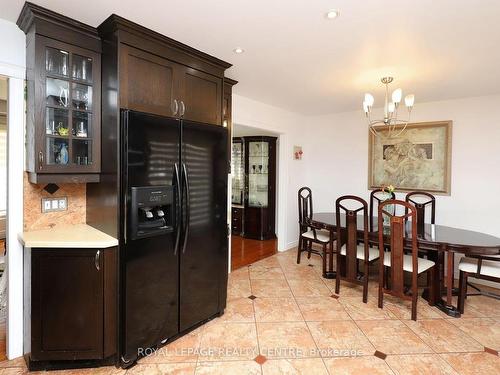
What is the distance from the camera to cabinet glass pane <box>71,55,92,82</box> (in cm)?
202

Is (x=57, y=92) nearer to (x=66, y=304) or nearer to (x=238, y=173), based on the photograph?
(x=66, y=304)

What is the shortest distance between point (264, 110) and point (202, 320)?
300 cm

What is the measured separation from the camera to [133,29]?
6.48 ft

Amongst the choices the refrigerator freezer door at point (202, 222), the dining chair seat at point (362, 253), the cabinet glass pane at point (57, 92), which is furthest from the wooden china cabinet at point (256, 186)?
the cabinet glass pane at point (57, 92)

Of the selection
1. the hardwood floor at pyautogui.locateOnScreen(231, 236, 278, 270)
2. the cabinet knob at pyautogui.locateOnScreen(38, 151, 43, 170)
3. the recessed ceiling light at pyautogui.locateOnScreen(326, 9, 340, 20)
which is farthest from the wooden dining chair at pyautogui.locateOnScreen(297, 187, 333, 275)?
the cabinet knob at pyautogui.locateOnScreen(38, 151, 43, 170)

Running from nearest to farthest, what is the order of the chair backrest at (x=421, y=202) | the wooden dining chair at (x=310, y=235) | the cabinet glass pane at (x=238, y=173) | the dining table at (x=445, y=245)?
the dining table at (x=445, y=245) → the chair backrest at (x=421, y=202) → the wooden dining chair at (x=310, y=235) → the cabinet glass pane at (x=238, y=173)

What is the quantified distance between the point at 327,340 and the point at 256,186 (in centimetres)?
380

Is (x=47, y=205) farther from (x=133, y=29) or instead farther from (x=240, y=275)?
(x=240, y=275)

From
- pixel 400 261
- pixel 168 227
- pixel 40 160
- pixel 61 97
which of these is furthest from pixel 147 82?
pixel 400 261

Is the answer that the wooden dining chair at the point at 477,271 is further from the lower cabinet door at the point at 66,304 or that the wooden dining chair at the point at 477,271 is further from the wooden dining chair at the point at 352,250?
the lower cabinet door at the point at 66,304

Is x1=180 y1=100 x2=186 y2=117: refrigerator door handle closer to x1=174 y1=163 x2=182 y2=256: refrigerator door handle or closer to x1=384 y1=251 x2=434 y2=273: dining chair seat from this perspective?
x1=174 y1=163 x2=182 y2=256: refrigerator door handle

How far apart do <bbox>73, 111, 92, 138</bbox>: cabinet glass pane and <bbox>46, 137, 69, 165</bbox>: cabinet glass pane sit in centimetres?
11

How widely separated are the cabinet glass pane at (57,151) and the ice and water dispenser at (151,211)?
0.59 meters

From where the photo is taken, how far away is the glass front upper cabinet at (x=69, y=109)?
1942 millimetres
